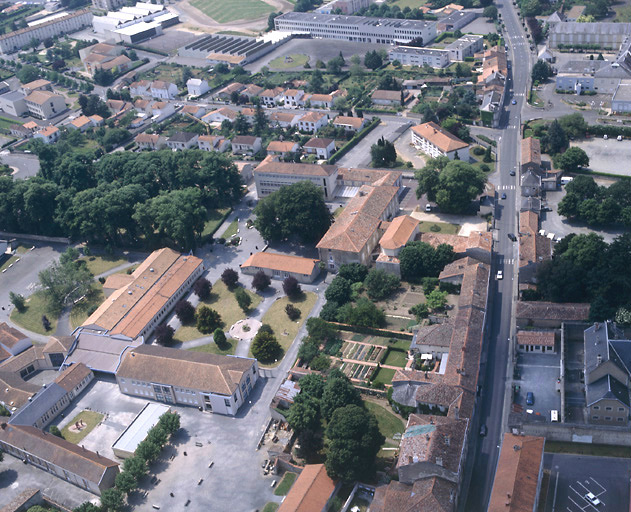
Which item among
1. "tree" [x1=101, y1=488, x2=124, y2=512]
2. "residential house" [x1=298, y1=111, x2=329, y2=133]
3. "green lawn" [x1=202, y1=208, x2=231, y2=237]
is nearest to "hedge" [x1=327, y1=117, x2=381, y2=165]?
"residential house" [x1=298, y1=111, x2=329, y2=133]

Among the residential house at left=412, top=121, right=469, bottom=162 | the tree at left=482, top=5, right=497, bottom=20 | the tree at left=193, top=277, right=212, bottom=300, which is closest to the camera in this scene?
the tree at left=193, top=277, right=212, bottom=300

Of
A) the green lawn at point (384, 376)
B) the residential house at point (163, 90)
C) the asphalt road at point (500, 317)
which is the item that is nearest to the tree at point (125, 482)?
the green lawn at point (384, 376)

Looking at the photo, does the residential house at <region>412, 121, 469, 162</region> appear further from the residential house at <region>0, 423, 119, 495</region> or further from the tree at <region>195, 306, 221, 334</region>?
the residential house at <region>0, 423, 119, 495</region>

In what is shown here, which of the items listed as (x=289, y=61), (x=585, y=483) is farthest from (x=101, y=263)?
(x=289, y=61)

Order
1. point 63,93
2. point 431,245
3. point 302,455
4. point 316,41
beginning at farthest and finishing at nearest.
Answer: point 316,41
point 63,93
point 431,245
point 302,455

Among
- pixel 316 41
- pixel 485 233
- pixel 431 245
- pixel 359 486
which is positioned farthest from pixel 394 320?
pixel 316 41

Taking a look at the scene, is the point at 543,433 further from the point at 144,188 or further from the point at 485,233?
the point at 144,188
